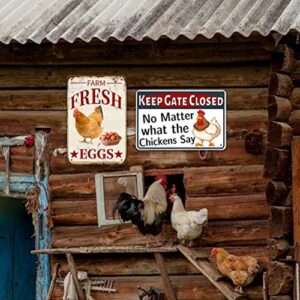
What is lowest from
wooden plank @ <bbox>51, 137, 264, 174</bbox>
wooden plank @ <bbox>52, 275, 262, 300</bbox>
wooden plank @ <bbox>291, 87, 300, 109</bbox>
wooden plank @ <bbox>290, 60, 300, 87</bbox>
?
wooden plank @ <bbox>52, 275, 262, 300</bbox>

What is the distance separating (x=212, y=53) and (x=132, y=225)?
1.95 meters

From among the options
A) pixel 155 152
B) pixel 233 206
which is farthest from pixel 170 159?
pixel 233 206

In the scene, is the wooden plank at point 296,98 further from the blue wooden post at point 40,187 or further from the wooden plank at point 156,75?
the blue wooden post at point 40,187

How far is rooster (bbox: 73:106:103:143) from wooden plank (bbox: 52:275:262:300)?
1.51 metres

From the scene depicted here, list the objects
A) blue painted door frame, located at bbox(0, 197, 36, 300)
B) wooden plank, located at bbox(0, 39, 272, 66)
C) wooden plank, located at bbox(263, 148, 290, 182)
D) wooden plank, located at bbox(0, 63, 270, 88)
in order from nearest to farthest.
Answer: wooden plank, located at bbox(263, 148, 290, 182), wooden plank, located at bbox(0, 39, 272, 66), wooden plank, located at bbox(0, 63, 270, 88), blue painted door frame, located at bbox(0, 197, 36, 300)

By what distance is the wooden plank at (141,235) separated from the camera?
36.9 ft

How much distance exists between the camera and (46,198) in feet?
38.4

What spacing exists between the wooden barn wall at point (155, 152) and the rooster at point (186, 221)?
0.22m

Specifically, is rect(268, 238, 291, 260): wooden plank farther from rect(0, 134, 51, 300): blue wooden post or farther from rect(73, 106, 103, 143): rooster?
rect(0, 134, 51, 300): blue wooden post

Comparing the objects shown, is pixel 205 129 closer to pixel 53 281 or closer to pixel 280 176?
pixel 280 176

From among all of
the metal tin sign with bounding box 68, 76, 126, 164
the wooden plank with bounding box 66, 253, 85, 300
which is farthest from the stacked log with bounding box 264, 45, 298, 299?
the wooden plank with bounding box 66, 253, 85, 300

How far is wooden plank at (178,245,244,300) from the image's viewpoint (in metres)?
10.8

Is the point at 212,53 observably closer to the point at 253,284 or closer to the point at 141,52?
the point at 141,52

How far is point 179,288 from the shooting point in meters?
11.4
